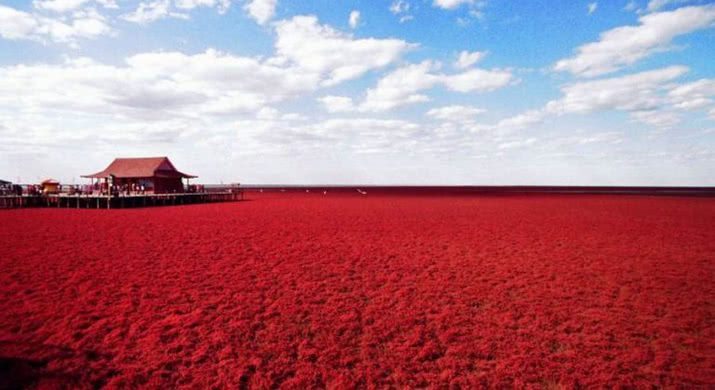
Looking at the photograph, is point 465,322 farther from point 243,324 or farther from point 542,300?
point 243,324

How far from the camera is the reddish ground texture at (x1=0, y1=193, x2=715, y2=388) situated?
18.0ft

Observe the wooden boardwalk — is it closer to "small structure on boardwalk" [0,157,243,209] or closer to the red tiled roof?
"small structure on boardwalk" [0,157,243,209]

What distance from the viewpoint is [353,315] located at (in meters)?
7.49

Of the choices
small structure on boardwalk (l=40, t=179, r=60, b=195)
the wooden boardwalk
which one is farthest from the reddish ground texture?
small structure on boardwalk (l=40, t=179, r=60, b=195)

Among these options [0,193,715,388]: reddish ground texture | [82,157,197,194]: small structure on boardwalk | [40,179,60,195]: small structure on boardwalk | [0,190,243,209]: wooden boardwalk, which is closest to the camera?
[0,193,715,388]: reddish ground texture

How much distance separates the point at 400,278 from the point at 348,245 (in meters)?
4.67

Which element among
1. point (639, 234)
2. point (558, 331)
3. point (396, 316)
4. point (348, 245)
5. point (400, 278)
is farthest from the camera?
point (639, 234)

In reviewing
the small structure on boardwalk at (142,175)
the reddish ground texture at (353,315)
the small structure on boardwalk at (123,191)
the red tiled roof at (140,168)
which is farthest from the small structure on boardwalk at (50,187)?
the reddish ground texture at (353,315)

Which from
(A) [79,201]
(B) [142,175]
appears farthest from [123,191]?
(A) [79,201]

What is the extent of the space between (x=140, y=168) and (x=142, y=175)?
1719mm

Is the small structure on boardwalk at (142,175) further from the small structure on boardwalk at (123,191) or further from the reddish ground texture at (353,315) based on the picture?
the reddish ground texture at (353,315)

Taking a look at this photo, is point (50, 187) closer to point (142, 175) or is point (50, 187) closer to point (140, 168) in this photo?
point (142, 175)

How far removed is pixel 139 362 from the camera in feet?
18.6

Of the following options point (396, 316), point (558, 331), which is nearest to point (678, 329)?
point (558, 331)
